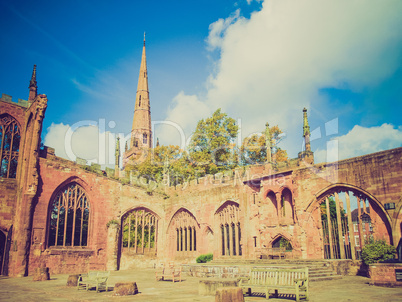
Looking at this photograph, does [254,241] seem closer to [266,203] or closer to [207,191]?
[266,203]

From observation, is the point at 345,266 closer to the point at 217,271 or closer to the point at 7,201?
the point at 217,271

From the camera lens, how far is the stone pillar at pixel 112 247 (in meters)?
23.2

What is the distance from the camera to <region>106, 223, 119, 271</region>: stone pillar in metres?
23.2

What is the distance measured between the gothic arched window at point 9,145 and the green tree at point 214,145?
14148 mm

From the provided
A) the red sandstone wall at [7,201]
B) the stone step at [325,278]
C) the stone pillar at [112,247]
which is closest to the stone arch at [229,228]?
the stone pillar at [112,247]

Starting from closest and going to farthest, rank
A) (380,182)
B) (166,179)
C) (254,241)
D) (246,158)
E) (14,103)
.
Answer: (380,182) < (254,241) < (14,103) < (166,179) < (246,158)

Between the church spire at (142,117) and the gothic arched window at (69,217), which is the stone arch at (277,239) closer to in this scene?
the gothic arched window at (69,217)

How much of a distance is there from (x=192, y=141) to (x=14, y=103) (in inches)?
582

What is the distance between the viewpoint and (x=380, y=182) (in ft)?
47.5

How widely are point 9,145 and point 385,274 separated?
72.8 ft

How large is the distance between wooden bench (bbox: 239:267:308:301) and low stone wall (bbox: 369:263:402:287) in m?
3.27

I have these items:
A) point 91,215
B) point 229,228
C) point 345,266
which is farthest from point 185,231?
point 345,266

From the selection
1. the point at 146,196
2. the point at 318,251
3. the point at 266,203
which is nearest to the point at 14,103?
the point at 146,196

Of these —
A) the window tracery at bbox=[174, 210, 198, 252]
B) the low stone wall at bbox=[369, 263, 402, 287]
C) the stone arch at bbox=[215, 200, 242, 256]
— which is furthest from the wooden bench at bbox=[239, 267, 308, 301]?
the window tracery at bbox=[174, 210, 198, 252]
